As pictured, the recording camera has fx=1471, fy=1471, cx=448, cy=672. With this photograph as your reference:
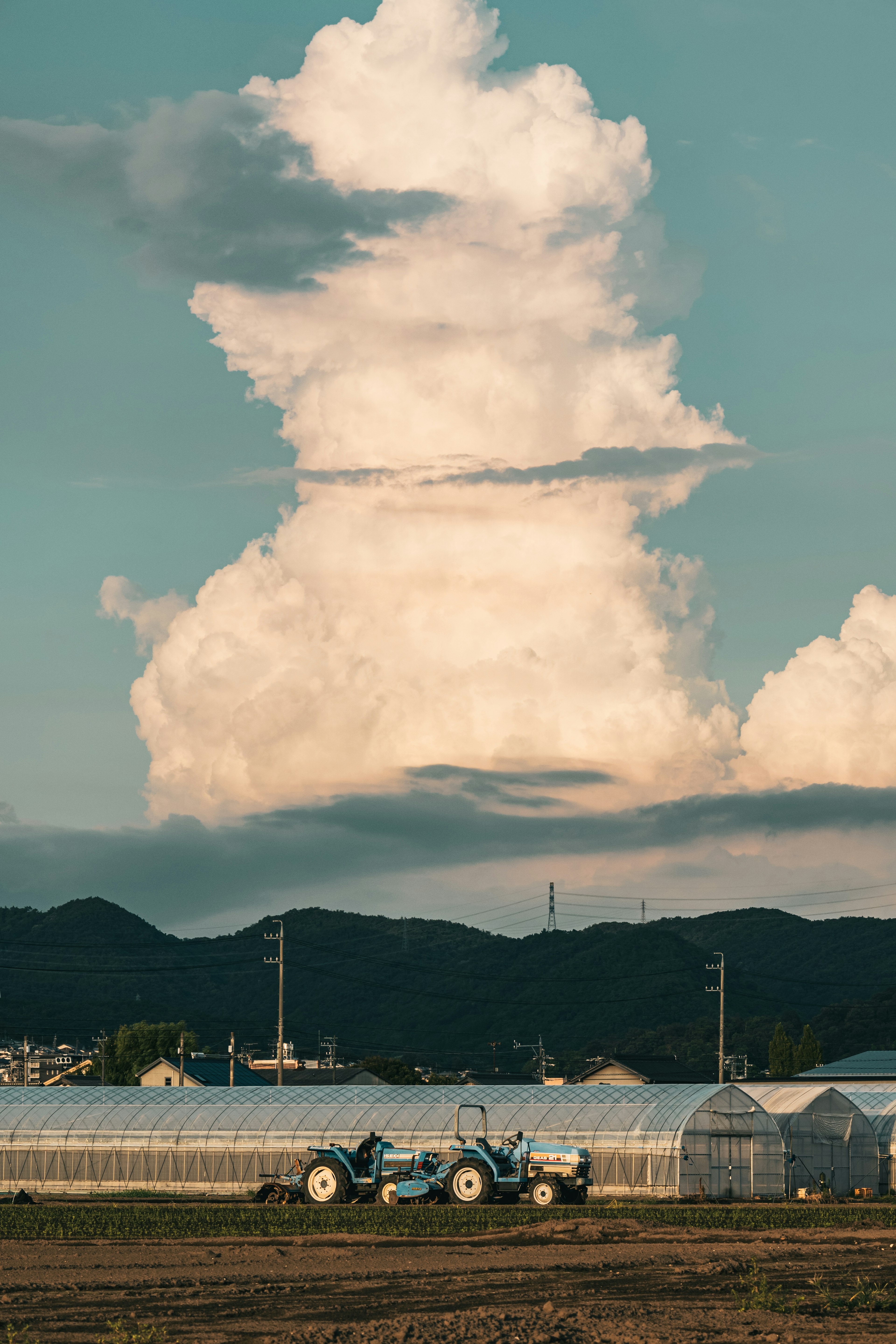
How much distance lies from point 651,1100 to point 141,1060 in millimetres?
81270

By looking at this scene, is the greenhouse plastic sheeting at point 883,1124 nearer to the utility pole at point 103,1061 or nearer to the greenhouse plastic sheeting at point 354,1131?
the greenhouse plastic sheeting at point 354,1131

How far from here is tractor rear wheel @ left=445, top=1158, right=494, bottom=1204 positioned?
49031 millimetres

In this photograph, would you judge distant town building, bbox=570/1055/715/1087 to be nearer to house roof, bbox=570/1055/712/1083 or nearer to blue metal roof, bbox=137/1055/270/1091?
house roof, bbox=570/1055/712/1083

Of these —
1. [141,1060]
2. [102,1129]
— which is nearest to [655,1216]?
[102,1129]

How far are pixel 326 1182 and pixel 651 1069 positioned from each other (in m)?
79.7

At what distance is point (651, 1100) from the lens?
67438 mm

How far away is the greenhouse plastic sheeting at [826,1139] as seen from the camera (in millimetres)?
70625

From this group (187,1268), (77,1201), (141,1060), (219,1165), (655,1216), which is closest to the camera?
(187,1268)

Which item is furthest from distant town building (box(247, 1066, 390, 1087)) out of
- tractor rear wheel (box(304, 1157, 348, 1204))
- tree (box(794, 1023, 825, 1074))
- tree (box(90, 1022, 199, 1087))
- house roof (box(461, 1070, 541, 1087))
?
tractor rear wheel (box(304, 1157, 348, 1204))

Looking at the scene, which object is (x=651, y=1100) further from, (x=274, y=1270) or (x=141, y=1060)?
(x=141, y=1060)

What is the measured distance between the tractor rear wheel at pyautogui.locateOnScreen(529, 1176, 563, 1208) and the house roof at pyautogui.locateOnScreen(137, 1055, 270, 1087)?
6013 centimetres

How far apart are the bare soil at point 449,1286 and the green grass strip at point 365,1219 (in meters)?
1.93

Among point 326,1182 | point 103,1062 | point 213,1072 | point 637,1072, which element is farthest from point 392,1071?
point 326,1182

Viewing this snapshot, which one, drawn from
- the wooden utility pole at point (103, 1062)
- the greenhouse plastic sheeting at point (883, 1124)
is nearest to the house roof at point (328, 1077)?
the wooden utility pole at point (103, 1062)
